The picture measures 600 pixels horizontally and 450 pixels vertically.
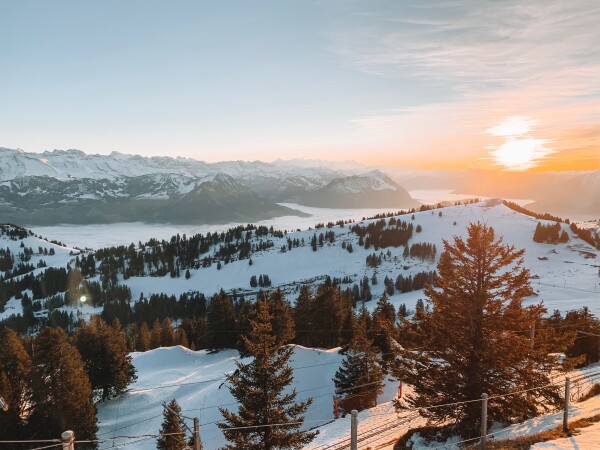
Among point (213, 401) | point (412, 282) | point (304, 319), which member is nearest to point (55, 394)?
point (213, 401)

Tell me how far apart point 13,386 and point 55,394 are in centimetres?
791

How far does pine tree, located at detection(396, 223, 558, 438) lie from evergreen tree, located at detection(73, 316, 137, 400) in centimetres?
4609

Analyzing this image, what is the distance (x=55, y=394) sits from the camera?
130ft

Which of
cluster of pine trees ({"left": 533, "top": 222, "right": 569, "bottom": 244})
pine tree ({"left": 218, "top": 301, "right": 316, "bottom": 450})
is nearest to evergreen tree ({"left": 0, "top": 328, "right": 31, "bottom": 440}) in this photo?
pine tree ({"left": 218, "top": 301, "right": 316, "bottom": 450})

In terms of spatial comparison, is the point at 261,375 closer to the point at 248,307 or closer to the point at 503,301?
the point at 503,301

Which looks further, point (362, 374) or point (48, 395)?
point (362, 374)

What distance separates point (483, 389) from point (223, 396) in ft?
122

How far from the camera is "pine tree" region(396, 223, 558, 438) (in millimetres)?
18266

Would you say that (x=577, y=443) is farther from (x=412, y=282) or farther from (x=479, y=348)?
(x=412, y=282)

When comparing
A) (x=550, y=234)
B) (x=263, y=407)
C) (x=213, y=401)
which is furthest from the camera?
(x=550, y=234)

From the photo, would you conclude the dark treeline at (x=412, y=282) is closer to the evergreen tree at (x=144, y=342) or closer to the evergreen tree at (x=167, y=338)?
the evergreen tree at (x=167, y=338)

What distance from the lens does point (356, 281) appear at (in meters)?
186

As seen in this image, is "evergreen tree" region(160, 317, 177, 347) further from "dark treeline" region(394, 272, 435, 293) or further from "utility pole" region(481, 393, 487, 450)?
"dark treeline" region(394, 272, 435, 293)

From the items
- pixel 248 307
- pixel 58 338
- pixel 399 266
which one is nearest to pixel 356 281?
pixel 399 266
